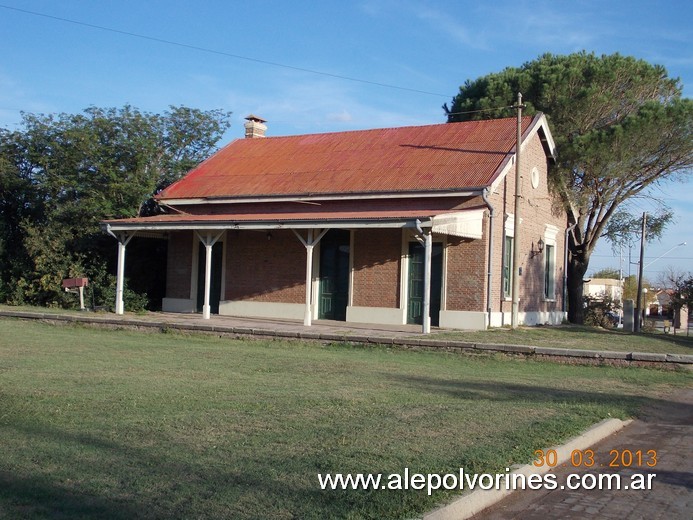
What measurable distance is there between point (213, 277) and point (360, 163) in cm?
648

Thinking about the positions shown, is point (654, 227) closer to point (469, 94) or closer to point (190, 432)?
point (469, 94)

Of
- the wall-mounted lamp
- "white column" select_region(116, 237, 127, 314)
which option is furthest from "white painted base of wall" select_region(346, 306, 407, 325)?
"white column" select_region(116, 237, 127, 314)

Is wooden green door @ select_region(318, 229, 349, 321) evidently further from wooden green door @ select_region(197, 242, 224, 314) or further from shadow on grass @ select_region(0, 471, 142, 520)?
shadow on grass @ select_region(0, 471, 142, 520)

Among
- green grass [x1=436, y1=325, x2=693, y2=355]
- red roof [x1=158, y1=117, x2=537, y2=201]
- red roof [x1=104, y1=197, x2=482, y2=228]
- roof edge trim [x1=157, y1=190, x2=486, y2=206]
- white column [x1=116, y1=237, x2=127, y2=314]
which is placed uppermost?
red roof [x1=158, y1=117, x2=537, y2=201]

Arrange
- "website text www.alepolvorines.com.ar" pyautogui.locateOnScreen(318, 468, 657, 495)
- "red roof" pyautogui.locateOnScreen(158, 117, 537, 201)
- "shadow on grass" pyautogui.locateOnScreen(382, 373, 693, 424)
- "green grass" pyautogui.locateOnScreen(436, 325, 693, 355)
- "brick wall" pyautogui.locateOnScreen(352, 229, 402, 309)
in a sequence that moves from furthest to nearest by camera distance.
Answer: "red roof" pyautogui.locateOnScreen(158, 117, 537, 201) < "brick wall" pyautogui.locateOnScreen(352, 229, 402, 309) < "green grass" pyautogui.locateOnScreen(436, 325, 693, 355) < "shadow on grass" pyautogui.locateOnScreen(382, 373, 693, 424) < "website text www.alepolvorines.com.ar" pyautogui.locateOnScreen(318, 468, 657, 495)

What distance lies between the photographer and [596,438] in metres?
8.59

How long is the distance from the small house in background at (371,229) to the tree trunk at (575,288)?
309 centimetres

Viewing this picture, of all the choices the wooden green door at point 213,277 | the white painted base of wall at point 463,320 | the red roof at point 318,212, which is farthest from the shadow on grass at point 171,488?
the wooden green door at point 213,277

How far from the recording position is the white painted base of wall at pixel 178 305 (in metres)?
26.4

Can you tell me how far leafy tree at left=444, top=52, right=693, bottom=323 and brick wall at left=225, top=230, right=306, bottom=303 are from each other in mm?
10168

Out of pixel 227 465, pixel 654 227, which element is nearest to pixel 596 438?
pixel 227 465

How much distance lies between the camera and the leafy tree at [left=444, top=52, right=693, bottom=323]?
26531 mm

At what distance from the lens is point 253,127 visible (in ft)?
104

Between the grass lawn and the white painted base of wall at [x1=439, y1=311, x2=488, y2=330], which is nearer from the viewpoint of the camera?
the grass lawn
